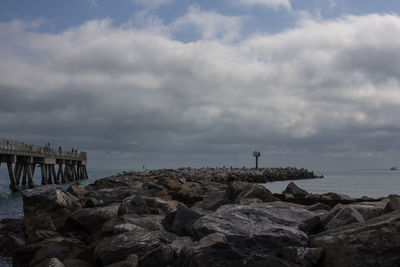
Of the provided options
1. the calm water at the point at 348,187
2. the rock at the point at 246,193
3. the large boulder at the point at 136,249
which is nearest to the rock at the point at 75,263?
the large boulder at the point at 136,249

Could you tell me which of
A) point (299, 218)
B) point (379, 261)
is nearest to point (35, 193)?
point (299, 218)

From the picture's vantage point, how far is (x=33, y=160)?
36656mm

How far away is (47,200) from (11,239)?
2296 mm

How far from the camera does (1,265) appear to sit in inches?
326

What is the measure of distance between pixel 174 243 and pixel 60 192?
6.62 meters

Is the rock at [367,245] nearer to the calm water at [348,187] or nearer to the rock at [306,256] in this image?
the rock at [306,256]

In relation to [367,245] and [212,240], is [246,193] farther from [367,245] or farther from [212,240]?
[367,245]

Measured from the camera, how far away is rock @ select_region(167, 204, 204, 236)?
734 cm

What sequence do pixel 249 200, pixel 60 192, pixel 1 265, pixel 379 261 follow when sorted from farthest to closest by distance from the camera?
pixel 60 192
pixel 249 200
pixel 1 265
pixel 379 261

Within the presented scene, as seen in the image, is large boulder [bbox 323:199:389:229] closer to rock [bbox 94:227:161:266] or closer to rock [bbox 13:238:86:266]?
rock [bbox 94:227:161:266]

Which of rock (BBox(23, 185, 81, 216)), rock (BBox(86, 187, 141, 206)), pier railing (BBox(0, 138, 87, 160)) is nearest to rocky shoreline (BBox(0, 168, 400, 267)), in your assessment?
rock (BBox(23, 185, 81, 216))

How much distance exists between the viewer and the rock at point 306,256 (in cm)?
517

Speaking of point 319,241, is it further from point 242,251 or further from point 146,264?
point 146,264

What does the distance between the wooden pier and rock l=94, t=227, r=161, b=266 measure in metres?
24.9
